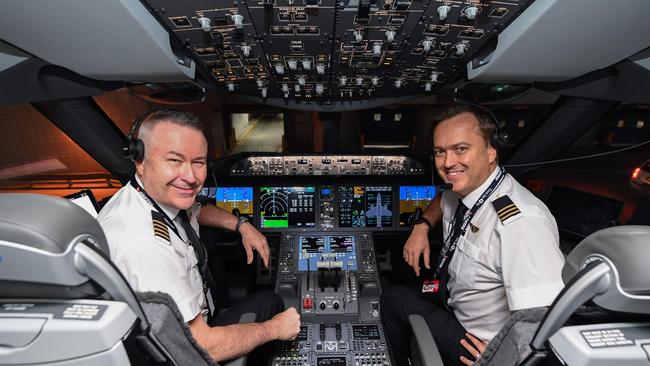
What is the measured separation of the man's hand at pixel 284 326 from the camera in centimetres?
131

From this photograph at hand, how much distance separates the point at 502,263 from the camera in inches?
45.7

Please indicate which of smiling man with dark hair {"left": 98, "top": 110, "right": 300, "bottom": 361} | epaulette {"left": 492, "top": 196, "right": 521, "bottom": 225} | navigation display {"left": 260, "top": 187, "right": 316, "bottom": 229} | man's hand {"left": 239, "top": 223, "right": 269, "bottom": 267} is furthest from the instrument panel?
epaulette {"left": 492, "top": 196, "right": 521, "bottom": 225}

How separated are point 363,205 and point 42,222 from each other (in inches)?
77.3

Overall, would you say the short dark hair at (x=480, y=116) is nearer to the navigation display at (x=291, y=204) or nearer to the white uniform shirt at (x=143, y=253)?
the navigation display at (x=291, y=204)

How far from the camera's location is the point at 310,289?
2.03 metres

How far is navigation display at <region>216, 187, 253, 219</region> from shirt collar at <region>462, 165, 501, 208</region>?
145 centimetres

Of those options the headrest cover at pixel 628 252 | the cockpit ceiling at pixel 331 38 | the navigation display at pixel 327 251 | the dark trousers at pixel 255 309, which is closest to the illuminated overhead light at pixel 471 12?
the cockpit ceiling at pixel 331 38

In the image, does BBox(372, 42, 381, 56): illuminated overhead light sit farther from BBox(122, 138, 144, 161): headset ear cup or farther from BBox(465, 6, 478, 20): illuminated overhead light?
BBox(122, 138, 144, 161): headset ear cup

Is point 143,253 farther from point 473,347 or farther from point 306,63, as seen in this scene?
point 473,347

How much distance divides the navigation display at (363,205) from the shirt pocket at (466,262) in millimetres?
883

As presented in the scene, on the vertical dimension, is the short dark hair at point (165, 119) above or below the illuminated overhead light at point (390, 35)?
below

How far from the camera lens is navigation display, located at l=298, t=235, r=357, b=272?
7.23ft

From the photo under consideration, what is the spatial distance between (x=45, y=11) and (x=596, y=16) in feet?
5.33

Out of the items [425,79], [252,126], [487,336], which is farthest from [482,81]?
[252,126]
